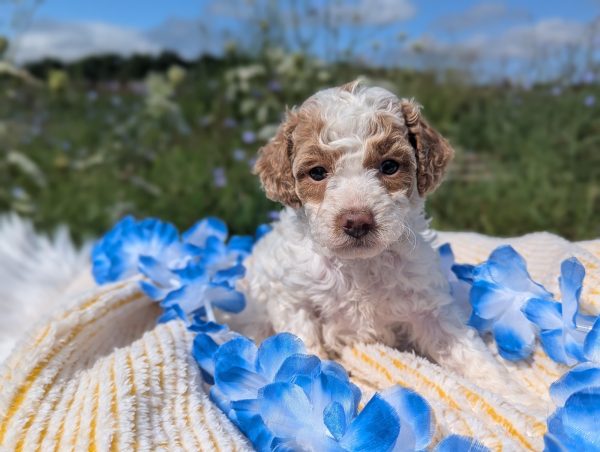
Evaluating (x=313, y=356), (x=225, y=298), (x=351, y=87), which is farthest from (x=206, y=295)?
(x=351, y=87)

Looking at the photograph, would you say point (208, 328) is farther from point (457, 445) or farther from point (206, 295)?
point (457, 445)

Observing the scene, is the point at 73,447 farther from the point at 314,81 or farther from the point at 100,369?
the point at 314,81

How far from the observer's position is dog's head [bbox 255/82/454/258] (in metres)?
2.13

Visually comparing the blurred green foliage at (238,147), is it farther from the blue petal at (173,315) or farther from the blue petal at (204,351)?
the blue petal at (204,351)

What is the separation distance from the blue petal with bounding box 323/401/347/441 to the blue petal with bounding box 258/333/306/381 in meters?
0.32

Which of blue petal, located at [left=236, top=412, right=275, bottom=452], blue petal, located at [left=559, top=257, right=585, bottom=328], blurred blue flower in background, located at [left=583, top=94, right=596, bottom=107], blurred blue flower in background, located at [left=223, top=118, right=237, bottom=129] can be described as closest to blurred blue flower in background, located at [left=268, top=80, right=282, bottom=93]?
blurred blue flower in background, located at [left=223, top=118, right=237, bottom=129]

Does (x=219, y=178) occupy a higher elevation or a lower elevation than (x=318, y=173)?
lower

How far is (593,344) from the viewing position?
1.92 m

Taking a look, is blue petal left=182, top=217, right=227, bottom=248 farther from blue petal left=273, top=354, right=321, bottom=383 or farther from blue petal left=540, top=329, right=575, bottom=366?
blue petal left=540, top=329, right=575, bottom=366

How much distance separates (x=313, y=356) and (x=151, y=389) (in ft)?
1.92

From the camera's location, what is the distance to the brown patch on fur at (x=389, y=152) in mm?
2277

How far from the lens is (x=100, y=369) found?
217 centimetres

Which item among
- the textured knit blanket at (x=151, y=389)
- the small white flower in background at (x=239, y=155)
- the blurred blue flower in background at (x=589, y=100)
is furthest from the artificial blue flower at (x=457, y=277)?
the blurred blue flower in background at (x=589, y=100)

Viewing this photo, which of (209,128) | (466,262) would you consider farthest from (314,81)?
(466,262)
